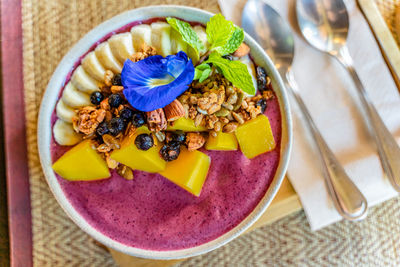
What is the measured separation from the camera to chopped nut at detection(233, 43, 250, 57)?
4.26 ft

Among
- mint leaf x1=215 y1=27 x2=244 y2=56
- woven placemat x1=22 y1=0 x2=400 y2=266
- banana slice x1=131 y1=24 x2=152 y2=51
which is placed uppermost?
banana slice x1=131 y1=24 x2=152 y2=51

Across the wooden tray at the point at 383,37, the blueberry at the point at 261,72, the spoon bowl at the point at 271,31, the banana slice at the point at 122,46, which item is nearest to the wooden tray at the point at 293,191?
the wooden tray at the point at 383,37

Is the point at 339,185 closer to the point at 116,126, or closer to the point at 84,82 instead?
the point at 116,126

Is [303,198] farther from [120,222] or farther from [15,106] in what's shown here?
[15,106]

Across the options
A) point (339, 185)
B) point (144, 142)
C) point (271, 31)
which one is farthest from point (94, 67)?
point (339, 185)

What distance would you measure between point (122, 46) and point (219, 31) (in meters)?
0.35

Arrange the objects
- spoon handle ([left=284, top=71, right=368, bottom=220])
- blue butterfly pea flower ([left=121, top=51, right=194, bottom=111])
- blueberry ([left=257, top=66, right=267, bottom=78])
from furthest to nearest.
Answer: spoon handle ([left=284, top=71, right=368, bottom=220]) < blueberry ([left=257, top=66, right=267, bottom=78]) < blue butterfly pea flower ([left=121, top=51, right=194, bottom=111])

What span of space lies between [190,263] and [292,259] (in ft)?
1.55

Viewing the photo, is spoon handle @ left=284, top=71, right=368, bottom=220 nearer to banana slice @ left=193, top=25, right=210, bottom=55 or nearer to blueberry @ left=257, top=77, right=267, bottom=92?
blueberry @ left=257, top=77, right=267, bottom=92

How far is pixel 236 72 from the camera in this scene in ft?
3.82

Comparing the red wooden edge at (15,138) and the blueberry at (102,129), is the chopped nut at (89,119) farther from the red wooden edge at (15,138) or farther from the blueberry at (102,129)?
the red wooden edge at (15,138)

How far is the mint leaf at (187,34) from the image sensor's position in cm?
119

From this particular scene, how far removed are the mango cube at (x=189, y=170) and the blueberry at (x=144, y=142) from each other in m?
0.13

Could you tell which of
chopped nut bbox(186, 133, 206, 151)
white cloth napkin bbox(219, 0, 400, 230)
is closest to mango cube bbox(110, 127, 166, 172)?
chopped nut bbox(186, 133, 206, 151)
